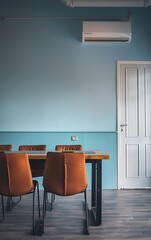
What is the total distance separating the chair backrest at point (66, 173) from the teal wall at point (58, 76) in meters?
1.77

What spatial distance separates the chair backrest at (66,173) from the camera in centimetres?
233

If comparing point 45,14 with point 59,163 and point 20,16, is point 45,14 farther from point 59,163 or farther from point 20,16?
point 59,163

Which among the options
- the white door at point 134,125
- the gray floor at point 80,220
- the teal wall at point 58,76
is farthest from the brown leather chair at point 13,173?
the white door at point 134,125

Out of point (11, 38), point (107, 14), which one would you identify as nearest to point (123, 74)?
point (107, 14)

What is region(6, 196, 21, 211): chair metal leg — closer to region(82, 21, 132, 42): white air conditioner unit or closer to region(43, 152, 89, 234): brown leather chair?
region(43, 152, 89, 234): brown leather chair

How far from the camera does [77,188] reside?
2.37 m

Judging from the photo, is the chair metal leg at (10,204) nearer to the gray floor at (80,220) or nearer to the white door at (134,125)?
the gray floor at (80,220)

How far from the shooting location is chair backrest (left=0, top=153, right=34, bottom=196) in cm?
236

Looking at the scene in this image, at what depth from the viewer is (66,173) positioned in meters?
2.33

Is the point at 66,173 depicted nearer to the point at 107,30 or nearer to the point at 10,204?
the point at 10,204

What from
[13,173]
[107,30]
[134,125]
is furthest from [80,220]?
[107,30]

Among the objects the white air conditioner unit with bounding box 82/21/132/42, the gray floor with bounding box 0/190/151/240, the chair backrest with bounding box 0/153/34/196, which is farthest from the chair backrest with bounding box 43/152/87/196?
the white air conditioner unit with bounding box 82/21/132/42

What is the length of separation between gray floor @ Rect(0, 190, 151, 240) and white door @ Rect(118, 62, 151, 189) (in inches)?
24.0

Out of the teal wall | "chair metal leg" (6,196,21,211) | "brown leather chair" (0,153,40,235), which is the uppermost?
the teal wall
